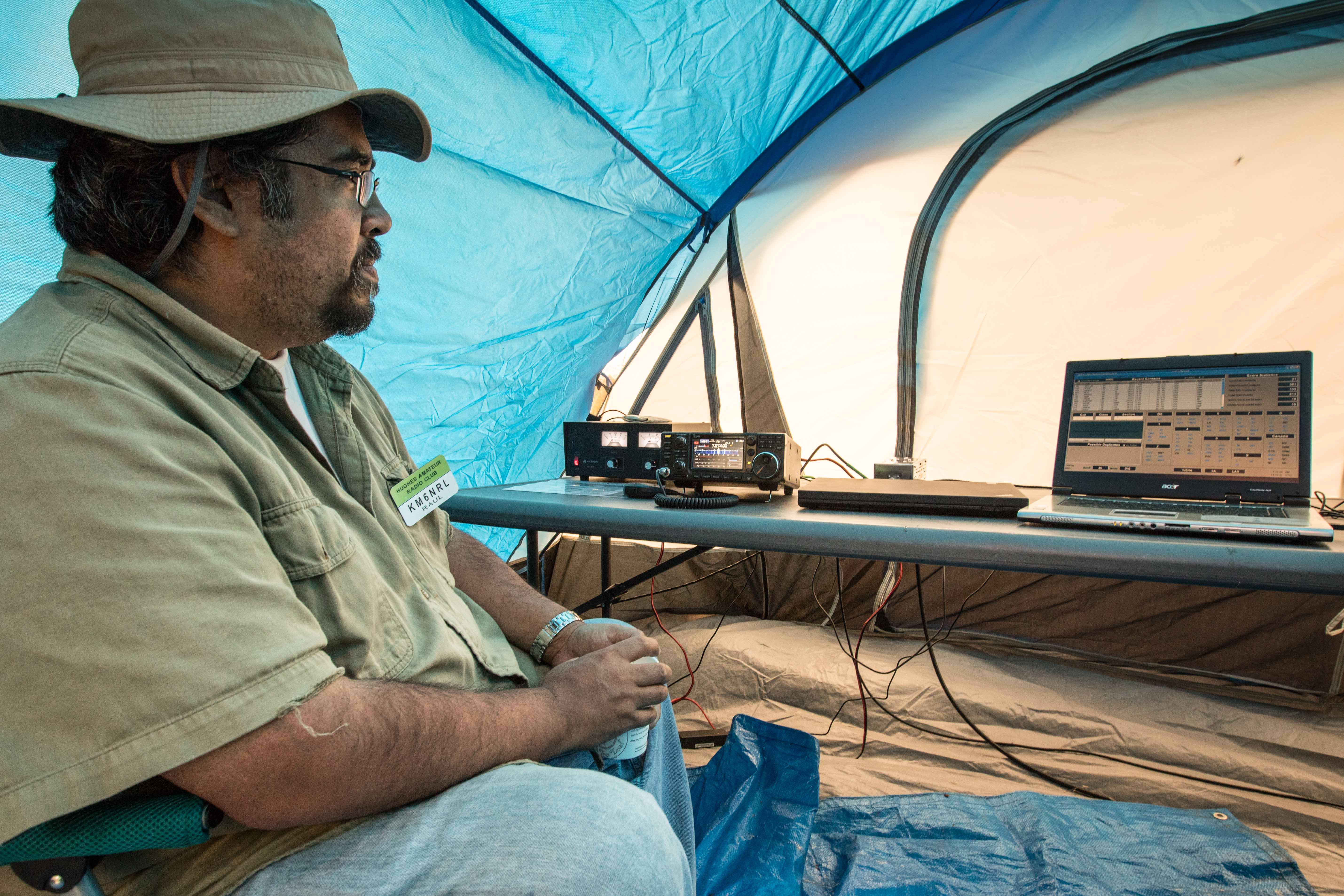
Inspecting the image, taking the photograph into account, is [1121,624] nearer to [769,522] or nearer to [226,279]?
[769,522]

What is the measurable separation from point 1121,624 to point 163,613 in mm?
2387

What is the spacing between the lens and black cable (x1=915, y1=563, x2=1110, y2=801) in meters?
1.59

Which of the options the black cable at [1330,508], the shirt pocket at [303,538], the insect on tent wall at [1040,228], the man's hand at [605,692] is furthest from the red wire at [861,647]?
the shirt pocket at [303,538]

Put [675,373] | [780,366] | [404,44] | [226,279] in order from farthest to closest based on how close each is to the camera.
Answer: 1. [675,373]
2. [780,366]
3. [404,44]
4. [226,279]

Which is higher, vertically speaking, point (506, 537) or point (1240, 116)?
point (1240, 116)

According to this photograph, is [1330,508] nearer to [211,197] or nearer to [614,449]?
[614,449]

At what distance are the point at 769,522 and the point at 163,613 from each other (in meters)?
0.89

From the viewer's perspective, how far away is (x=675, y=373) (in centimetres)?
258

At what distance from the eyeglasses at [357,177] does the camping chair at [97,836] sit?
28.5 inches

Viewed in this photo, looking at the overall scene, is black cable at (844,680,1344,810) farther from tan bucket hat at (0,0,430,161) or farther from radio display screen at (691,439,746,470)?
tan bucket hat at (0,0,430,161)

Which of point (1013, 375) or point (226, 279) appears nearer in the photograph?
point (226, 279)

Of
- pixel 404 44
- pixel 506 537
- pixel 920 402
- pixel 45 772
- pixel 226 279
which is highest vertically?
pixel 404 44

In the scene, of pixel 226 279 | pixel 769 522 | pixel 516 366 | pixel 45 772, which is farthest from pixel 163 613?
pixel 516 366

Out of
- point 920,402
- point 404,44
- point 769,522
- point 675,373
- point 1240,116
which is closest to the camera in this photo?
point 769,522
